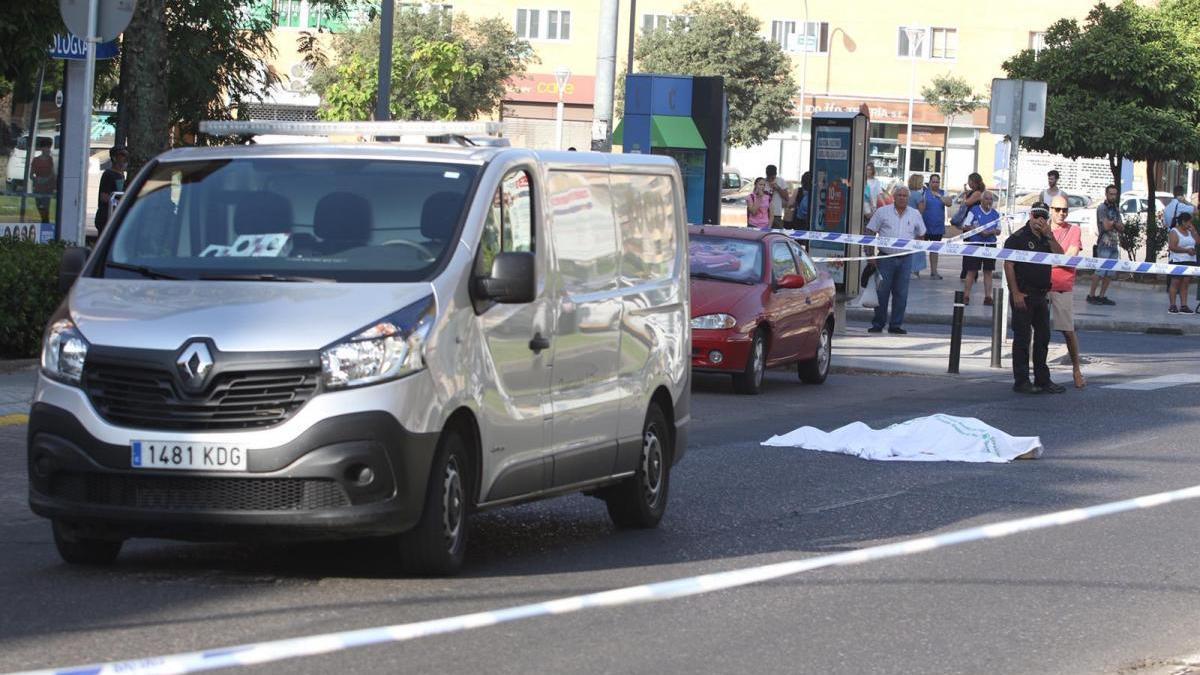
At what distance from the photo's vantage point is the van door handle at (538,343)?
8.59m

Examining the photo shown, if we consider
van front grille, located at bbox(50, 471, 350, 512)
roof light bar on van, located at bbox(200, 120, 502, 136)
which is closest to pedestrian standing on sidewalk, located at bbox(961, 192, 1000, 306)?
roof light bar on van, located at bbox(200, 120, 502, 136)

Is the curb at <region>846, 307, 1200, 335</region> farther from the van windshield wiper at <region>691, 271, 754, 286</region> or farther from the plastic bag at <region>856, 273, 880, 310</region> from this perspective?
the van windshield wiper at <region>691, 271, 754, 286</region>

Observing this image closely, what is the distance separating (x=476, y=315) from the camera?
814 cm

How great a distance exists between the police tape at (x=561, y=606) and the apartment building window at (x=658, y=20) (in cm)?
7432

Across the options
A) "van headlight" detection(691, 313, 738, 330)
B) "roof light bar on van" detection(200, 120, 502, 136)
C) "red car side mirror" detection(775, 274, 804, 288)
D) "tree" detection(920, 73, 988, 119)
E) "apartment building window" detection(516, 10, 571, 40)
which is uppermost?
"apartment building window" detection(516, 10, 571, 40)

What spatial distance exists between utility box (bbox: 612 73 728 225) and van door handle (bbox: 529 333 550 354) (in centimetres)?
1984

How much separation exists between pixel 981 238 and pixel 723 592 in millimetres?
25160

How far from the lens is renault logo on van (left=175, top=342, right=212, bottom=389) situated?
7.45m

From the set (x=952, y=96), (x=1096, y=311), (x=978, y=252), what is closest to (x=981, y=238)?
(x=1096, y=311)

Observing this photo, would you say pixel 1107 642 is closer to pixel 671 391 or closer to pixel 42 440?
pixel 671 391

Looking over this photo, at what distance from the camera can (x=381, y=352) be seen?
757 centimetres

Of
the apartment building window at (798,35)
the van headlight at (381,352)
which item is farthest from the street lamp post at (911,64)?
the van headlight at (381,352)

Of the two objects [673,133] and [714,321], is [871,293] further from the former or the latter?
[714,321]

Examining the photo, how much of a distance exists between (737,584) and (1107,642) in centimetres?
164
